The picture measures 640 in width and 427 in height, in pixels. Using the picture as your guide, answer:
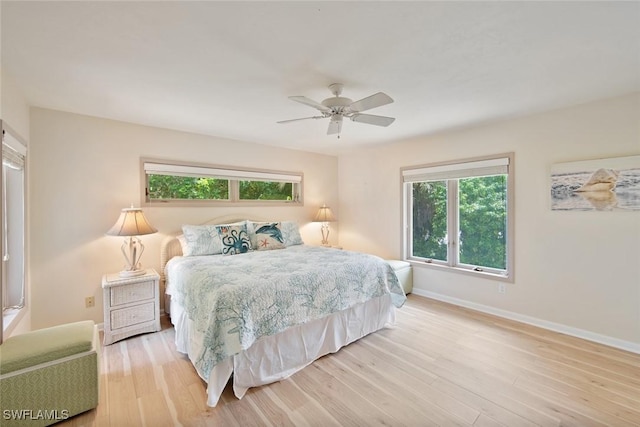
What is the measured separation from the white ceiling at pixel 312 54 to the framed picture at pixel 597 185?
0.64 meters

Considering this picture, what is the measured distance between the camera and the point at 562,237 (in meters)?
2.97

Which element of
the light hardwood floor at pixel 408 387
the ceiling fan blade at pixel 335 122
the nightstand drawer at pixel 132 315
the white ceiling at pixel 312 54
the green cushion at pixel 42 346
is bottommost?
the light hardwood floor at pixel 408 387

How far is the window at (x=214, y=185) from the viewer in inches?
140

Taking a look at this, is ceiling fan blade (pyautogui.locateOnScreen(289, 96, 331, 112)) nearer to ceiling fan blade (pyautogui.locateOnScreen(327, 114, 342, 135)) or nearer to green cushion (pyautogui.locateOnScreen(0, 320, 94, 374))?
ceiling fan blade (pyautogui.locateOnScreen(327, 114, 342, 135))

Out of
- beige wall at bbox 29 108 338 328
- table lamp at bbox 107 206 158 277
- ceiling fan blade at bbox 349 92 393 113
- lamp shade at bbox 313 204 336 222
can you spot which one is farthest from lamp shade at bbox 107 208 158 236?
lamp shade at bbox 313 204 336 222

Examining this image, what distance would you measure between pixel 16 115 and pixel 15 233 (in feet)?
3.33

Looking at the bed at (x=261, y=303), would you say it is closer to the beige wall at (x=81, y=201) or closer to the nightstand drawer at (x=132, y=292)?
the nightstand drawer at (x=132, y=292)

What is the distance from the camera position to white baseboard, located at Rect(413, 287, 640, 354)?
2635 millimetres

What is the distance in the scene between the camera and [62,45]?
5.76 ft

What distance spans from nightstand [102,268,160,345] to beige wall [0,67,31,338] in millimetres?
610

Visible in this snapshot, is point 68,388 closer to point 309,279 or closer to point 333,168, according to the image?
point 309,279

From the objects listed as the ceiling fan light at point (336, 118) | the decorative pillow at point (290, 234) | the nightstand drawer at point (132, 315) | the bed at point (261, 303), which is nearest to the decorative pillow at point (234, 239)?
the bed at point (261, 303)

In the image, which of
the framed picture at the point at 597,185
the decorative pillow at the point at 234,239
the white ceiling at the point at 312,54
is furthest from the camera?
the decorative pillow at the point at 234,239

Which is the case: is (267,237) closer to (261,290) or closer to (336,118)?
(261,290)
